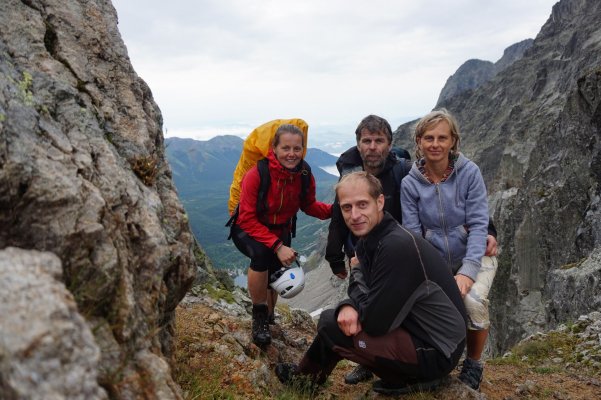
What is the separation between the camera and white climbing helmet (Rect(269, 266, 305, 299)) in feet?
27.2

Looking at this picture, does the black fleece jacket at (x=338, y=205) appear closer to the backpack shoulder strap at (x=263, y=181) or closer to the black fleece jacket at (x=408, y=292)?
the backpack shoulder strap at (x=263, y=181)

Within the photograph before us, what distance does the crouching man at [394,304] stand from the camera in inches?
227

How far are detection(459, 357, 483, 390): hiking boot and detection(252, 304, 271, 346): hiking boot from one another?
3.71 m

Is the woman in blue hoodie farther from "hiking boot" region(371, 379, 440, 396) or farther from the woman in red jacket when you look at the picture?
the woman in red jacket

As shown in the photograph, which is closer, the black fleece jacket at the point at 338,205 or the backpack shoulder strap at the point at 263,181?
the backpack shoulder strap at the point at 263,181

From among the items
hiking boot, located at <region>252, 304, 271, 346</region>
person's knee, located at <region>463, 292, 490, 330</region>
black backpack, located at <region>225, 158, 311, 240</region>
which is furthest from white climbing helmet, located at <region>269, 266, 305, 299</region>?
person's knee, located at <region>463, 292, 490, 330</region>

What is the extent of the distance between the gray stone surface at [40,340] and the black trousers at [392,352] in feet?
13.2

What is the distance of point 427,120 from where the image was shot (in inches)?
293

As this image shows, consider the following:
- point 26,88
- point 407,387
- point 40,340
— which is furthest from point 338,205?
point 40,340

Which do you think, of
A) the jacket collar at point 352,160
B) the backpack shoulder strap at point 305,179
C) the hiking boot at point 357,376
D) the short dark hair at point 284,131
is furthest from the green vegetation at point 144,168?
the hiking boot at point 357,376

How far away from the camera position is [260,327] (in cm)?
884

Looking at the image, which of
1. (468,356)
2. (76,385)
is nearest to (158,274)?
(76,385)

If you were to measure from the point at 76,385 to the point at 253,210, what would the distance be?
17.9 ft

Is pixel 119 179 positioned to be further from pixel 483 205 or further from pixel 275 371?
pixel 483 205
